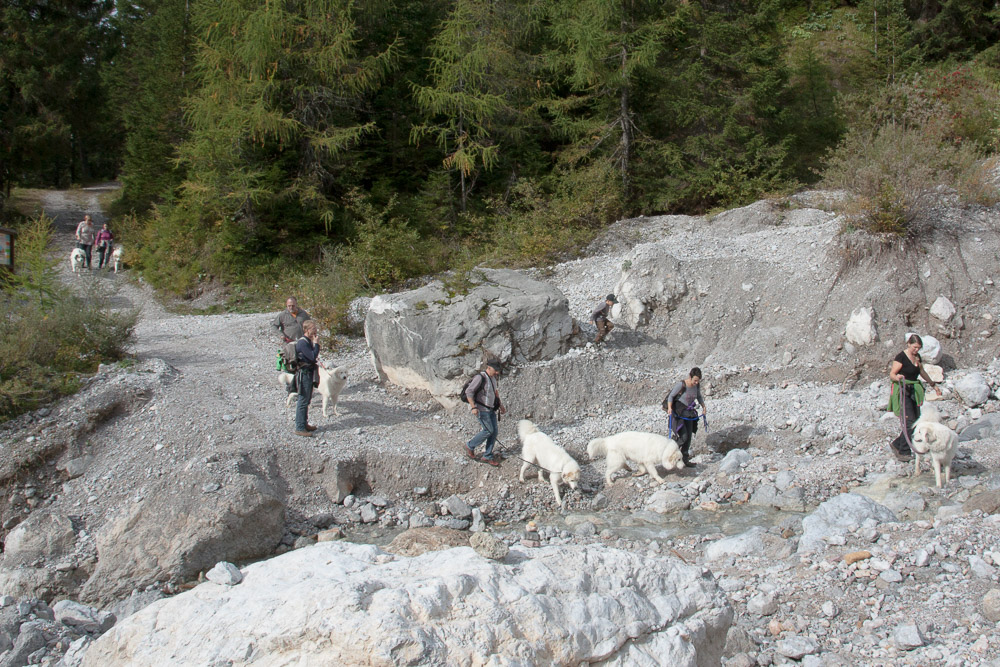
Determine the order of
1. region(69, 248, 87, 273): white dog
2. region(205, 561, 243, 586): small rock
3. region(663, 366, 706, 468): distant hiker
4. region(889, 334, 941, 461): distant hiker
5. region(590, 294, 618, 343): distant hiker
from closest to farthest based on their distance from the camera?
region(205, 561, 243, 586): small rock, region(889, 334, 941, 461): distant hiker, region(663, 366, 706, 468): distant hiker, region(590, 294, 618, 343): distant hiker, region(69, 248, 87, 273): white dog

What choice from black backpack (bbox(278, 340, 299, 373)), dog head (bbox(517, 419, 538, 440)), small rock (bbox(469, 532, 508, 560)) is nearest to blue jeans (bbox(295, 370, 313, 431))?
black backpack (bbox(278, 340, 299, 373))

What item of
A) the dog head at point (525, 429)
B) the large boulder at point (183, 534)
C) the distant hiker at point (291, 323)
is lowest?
the large boulder at point (183, 534)

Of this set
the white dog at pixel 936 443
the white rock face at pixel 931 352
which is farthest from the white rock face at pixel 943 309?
the white dog at pixel 936 443

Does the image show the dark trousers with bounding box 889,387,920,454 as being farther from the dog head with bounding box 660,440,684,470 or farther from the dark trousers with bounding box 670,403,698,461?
the dog head with bounding box 660,440,684,470

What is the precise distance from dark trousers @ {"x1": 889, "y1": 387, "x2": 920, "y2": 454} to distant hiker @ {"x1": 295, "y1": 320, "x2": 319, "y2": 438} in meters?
7.48

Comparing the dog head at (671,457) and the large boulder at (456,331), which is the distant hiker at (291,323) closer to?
the large boulder at (456,331)

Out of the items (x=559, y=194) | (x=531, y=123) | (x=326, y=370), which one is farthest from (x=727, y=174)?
(x=326, y=370)

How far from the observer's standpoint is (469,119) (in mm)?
21047

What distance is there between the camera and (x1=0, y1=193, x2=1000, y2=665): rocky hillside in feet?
18.2

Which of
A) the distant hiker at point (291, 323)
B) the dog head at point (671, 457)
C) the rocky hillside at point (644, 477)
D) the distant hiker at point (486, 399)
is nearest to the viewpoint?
the rocky hillside at point (644, 477)

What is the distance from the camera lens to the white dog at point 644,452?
353 inches

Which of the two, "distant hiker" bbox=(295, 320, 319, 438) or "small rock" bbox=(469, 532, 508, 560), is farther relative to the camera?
"distant hiker" bbox=(295, 320, 319, 438)

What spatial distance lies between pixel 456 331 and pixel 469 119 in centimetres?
1187

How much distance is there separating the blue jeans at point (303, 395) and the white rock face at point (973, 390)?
31.0ft
